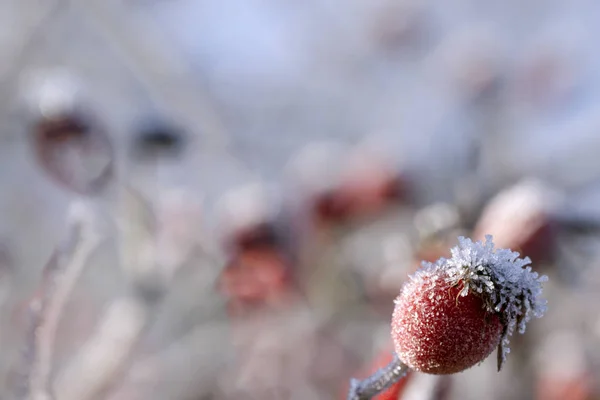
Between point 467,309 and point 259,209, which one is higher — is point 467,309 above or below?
below

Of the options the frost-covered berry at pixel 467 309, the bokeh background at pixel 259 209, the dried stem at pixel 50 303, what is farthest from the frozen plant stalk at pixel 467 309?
the dried stem at pixel 50 303

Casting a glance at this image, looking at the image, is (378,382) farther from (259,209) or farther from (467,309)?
(259,209)

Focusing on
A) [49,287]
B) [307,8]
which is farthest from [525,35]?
[49,287]

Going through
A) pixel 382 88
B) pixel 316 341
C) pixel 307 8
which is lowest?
pixel 316 341

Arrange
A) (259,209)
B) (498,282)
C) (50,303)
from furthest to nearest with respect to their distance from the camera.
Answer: (259,209)
(50,303)
(498,282)

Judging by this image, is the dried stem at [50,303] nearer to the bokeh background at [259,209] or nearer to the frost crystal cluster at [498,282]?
the bokeh background at [259,209]

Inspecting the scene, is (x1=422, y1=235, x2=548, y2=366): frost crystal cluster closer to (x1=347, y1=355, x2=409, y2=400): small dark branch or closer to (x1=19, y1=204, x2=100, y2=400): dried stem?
(x1=347, y1=355, x2=409, y2=400): small dark branch

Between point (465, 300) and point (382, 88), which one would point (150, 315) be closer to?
point (465, 300)

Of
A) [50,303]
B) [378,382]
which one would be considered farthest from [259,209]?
[378,382]

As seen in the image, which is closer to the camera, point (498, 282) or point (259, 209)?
point (498, 282)
